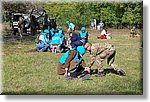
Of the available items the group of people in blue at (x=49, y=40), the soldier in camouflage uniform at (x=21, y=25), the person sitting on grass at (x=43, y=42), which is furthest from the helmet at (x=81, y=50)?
the soldier in camouflage uniform at (x=21, y=25)

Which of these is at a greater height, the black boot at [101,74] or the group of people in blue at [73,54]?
the group of people in blue at [73,54]

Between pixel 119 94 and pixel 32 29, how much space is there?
60.3 inches

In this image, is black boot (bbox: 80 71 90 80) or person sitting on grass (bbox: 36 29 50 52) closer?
black boot (bbox: 80 71 90 80)

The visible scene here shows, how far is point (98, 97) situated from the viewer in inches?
213

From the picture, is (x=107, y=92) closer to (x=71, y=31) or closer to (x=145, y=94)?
(x=145, y=94)

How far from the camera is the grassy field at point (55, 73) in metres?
5.43

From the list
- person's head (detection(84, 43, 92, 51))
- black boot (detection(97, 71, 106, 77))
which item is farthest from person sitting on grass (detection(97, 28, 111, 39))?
black boot (detection(97, 71, 106, 77))

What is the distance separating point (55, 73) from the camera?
18.1 ft

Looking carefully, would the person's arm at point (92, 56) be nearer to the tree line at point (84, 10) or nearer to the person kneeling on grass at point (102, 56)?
the person kneeling on grass at point (102, 56)

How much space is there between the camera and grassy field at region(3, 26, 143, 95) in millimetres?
5426

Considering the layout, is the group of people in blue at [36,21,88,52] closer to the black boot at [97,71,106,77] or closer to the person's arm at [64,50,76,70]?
the person's arm at [64,50,76,70]

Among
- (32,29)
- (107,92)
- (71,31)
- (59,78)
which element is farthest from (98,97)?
(32,29)

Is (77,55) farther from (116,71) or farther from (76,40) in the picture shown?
(116,71)

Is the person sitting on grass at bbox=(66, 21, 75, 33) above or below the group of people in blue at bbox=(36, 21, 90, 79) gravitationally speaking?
above
